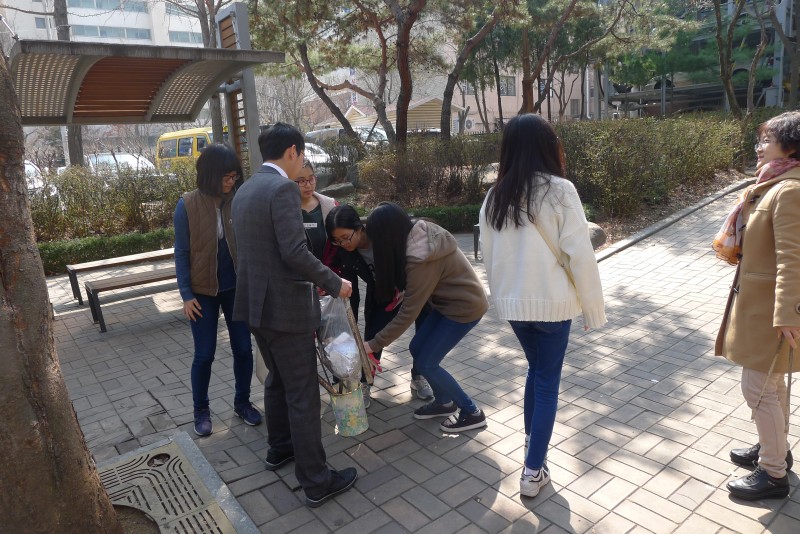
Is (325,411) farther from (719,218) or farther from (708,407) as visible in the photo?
(719,218)

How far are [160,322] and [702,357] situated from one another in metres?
5.21

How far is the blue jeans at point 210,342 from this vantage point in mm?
3584

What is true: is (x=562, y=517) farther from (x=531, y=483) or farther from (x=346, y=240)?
(x=346, y=240)

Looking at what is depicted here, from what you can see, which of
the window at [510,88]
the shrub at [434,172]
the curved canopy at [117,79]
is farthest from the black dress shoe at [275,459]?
the window at [510,88]

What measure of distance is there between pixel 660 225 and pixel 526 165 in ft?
24.3

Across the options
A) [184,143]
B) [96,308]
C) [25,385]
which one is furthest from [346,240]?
[184,143]

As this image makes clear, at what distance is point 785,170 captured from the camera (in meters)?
2.54

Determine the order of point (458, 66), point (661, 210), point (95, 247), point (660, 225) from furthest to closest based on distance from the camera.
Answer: point (458, 66) < point (661, 210) < point (95, 247) < point (660, 225)

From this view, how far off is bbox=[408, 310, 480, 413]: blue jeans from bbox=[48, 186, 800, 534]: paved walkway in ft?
1.04

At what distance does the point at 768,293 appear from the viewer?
258cm

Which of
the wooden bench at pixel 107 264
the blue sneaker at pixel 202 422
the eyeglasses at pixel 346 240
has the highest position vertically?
the eyeglasses at pixel 346 240

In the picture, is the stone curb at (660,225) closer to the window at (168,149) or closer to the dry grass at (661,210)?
the dry grass at (661,210)

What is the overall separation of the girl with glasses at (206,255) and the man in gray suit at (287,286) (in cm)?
69

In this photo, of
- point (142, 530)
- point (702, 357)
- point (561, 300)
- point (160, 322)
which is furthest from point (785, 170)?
point (160, 322)
